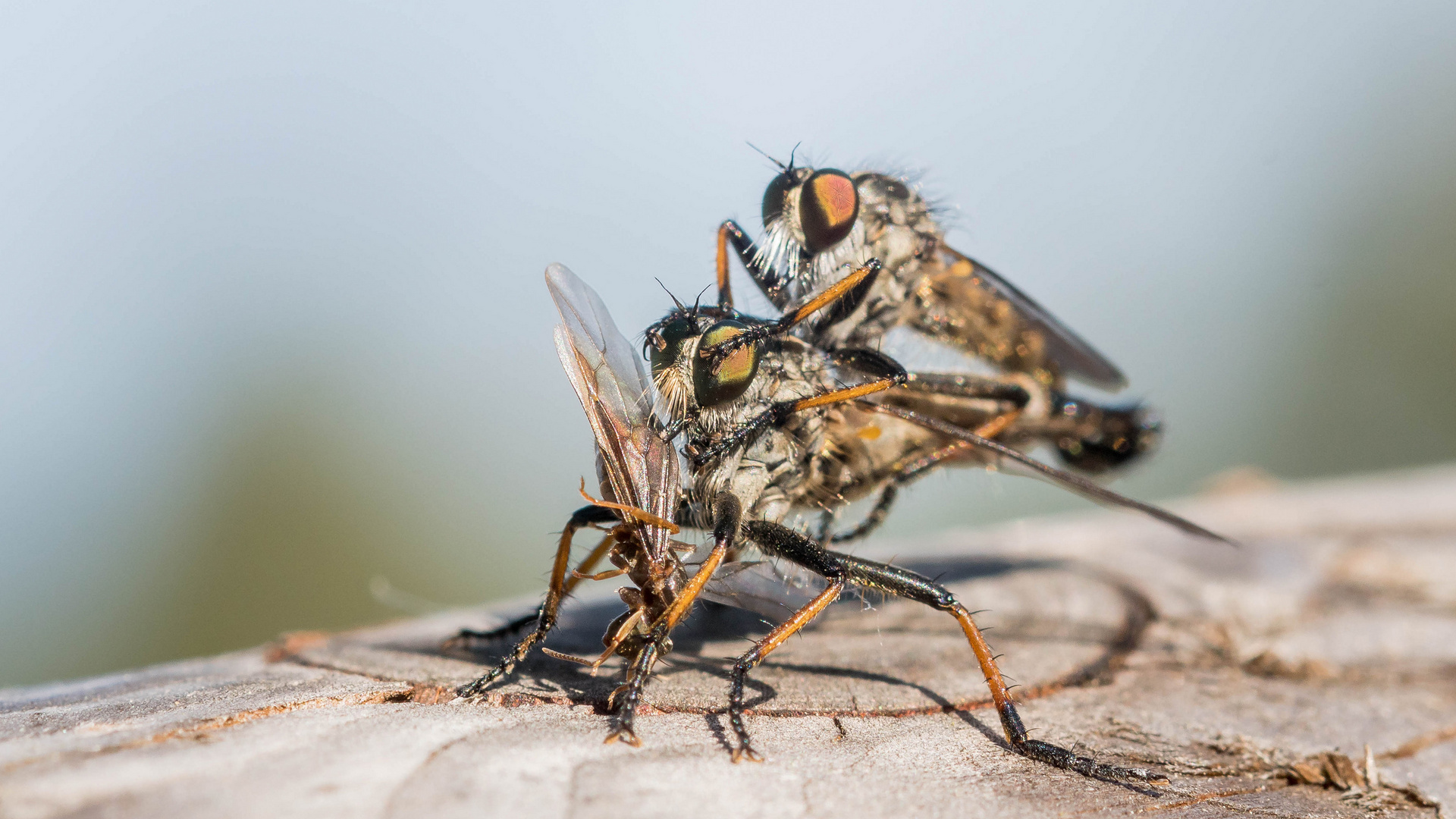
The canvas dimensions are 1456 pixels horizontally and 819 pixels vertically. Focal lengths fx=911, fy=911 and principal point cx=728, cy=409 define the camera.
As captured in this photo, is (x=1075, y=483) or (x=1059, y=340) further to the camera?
(x=1059, y=340)

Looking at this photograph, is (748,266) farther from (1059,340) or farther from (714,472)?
(1059,340)

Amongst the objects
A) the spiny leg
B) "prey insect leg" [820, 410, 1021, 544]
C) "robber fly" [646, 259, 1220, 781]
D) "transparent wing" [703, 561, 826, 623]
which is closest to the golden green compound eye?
"robber fly" [646, 259, 1220, 781]

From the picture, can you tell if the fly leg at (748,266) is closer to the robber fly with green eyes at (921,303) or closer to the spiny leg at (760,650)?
the robber fly with green eyes at (921,303)

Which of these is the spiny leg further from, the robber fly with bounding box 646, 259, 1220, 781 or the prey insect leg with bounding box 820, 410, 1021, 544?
the prey insect leg with bounding box 820, 410, 1021, 544

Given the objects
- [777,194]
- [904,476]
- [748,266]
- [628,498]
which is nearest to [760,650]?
[628,498]

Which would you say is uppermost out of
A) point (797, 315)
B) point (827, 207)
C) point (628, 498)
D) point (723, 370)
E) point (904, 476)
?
point (827, 207)

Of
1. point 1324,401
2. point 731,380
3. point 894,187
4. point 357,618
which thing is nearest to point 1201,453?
point 1324,401
